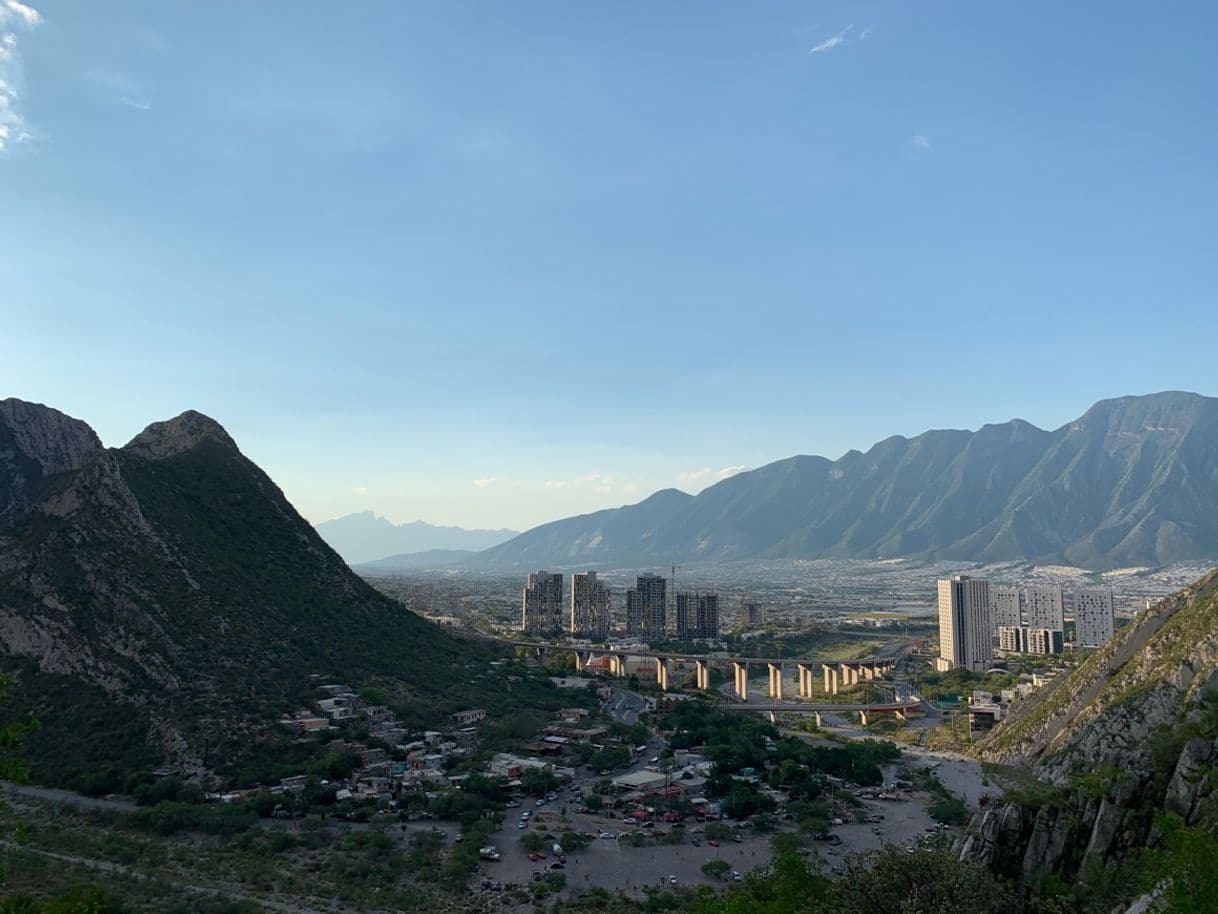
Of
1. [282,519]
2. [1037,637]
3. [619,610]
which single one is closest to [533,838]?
[282,519]

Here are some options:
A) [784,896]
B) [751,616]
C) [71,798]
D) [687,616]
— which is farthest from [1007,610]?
[71,798]

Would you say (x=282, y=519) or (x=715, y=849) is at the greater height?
(x=282, y=519)

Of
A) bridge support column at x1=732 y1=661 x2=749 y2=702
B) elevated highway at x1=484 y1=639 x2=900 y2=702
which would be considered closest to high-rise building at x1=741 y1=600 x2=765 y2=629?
elevated highway at x1=484 y1=639 x2=900 y2=702

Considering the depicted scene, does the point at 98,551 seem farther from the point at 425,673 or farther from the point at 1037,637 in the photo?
the point at 1037,637

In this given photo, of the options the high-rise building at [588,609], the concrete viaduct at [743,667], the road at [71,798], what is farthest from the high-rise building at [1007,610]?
the road at [71,798]

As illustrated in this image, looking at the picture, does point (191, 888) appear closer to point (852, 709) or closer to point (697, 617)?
point (852, 709)

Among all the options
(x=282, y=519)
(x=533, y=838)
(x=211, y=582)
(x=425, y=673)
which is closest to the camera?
(x=533, y=838)
